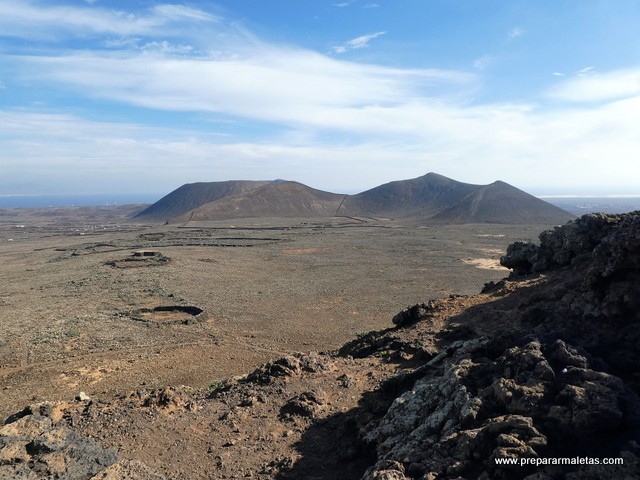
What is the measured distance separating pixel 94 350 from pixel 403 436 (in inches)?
628

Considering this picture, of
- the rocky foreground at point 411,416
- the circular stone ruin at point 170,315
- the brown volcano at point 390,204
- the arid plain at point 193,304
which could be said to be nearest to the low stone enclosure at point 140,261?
the arid plain at point 193,304

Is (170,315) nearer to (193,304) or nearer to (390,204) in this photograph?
(193,304)

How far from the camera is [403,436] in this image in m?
6.45

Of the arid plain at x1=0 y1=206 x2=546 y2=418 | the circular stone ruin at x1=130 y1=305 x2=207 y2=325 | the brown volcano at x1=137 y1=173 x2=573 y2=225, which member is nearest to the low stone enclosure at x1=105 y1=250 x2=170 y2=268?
the arid plain at x1=0 y1=206 x2=546 y2=418

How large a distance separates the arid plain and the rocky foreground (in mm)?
5855

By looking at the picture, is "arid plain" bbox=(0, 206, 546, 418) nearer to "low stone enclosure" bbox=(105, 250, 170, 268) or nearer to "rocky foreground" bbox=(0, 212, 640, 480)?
"low stone enclosure" bbox=(105, 250, 170, 268)

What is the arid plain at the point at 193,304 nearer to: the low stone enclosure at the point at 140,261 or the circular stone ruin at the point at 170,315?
the circular stone ruin at the point at 170,315

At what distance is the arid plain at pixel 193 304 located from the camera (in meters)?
15.9

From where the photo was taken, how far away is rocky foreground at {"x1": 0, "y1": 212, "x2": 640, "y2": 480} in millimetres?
4938

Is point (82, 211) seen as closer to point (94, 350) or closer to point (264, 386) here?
point (94, 350)

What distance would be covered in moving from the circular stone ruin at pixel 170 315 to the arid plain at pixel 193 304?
0.07 meters

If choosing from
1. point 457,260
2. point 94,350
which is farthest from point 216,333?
point 457,260

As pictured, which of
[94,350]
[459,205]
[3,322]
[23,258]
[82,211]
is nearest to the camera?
[94,350]

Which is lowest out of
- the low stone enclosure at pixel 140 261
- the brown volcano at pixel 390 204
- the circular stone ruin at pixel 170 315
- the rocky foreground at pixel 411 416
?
the circular stone ruin at pixel 170 315
